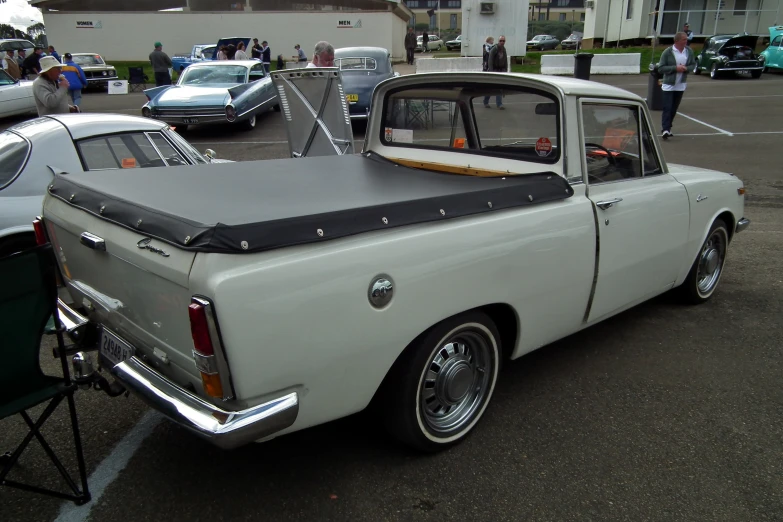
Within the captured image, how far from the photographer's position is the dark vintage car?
20969 millimetres

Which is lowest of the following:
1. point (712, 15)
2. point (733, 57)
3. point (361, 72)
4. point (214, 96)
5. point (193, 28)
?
point (214, 96)

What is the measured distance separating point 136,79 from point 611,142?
2266 cm

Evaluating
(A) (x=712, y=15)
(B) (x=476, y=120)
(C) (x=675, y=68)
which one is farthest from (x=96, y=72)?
(A) (x=712, y=15)

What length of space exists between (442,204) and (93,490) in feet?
6.61

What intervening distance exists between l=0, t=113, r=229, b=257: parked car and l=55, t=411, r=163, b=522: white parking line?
213 cm

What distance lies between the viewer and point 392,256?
90.7 inches

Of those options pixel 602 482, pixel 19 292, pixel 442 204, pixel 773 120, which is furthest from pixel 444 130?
pixel 773 120

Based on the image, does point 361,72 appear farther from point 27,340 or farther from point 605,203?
point 27,340

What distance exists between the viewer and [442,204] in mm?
2555

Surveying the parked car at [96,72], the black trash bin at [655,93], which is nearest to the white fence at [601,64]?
the black trash bin at [655,93]

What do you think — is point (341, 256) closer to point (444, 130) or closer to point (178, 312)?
point (178, 312)

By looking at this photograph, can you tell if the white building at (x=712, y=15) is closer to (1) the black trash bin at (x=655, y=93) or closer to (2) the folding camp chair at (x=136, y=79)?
(1) the black trash bin at (x=655, y=93)

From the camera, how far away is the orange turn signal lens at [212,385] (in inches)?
80.2

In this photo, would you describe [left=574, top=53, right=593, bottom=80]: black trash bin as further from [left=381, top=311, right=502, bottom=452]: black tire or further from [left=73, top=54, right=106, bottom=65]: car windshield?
[left=73, top=54, right=106, bottom=65]: car windshield
